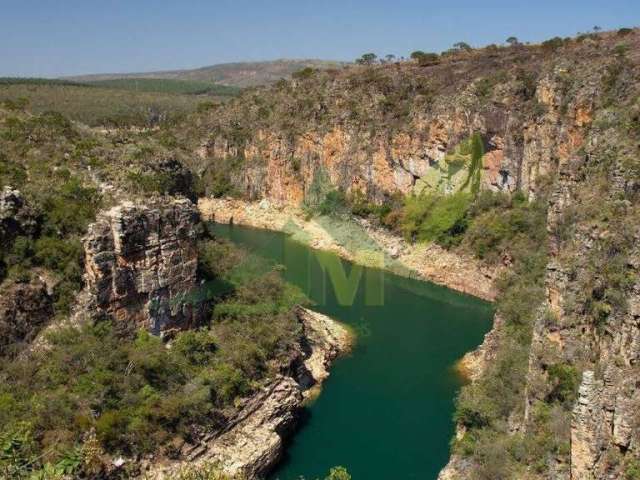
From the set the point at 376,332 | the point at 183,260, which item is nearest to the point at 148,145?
the point at 183,260

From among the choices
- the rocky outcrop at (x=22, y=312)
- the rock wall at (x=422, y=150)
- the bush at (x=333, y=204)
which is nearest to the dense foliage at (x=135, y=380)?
the rocky outcrop at (x=22, y=312)

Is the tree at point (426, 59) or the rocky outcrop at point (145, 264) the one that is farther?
the tree at point (426, 59)

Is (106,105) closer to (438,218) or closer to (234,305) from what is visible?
(438,218)

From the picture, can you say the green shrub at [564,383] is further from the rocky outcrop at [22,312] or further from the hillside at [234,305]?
the rocky outcrop at [22,312]

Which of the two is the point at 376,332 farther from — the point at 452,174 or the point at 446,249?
the point at 452,174

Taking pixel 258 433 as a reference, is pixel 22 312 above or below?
above

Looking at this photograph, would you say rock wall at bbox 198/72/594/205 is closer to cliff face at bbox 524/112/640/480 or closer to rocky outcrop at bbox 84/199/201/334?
cliff face at bbox 524/112/640/480

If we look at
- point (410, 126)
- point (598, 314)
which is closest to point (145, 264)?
point (598, 314)
